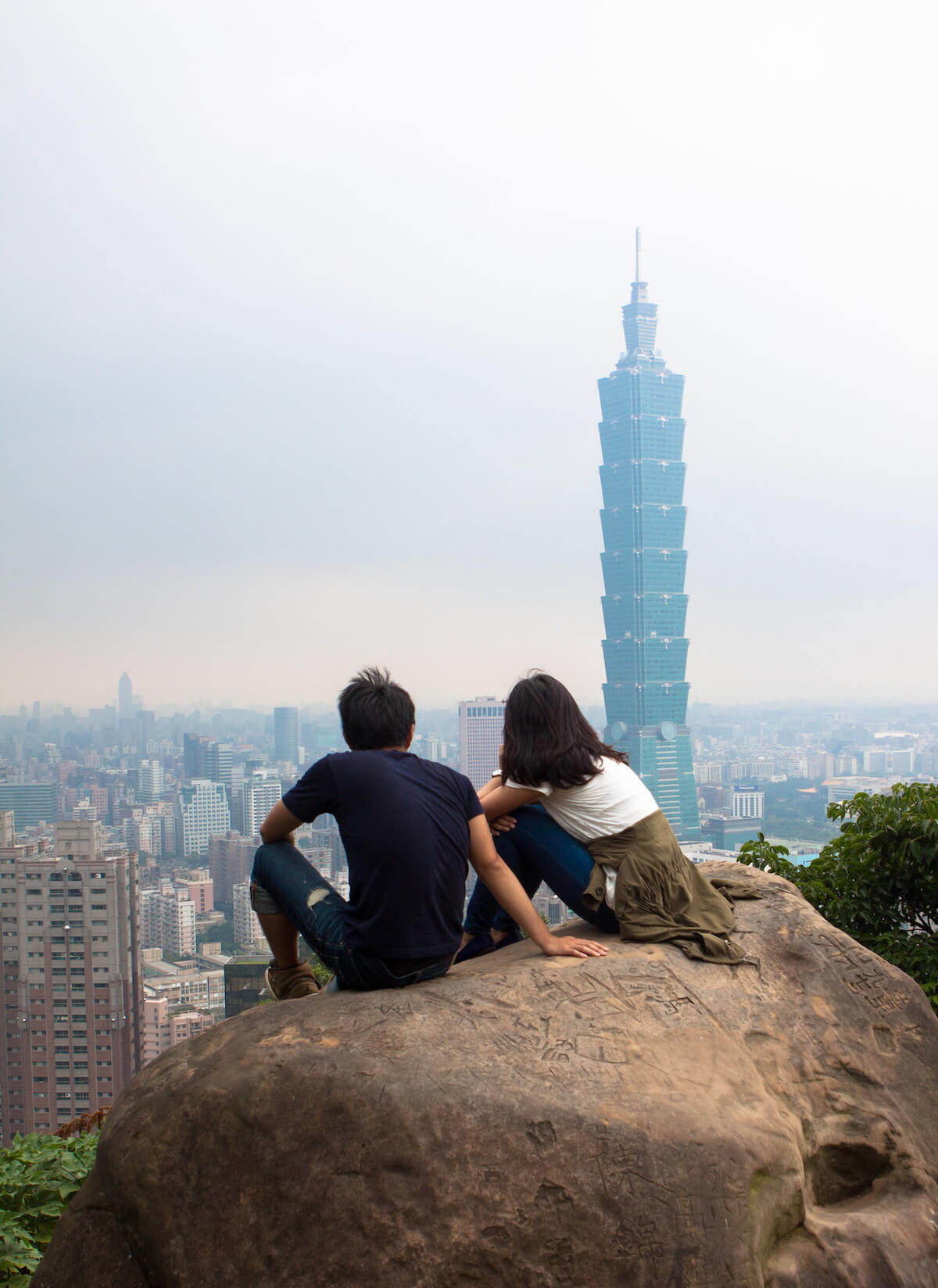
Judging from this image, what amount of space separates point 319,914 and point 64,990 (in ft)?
70.8

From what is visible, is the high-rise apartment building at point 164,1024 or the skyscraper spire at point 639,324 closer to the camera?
the high-rise apartment building at point 164,1024

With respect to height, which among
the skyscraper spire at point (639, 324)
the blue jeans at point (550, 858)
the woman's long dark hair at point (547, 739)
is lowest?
the blue jeans at point (550, 858)

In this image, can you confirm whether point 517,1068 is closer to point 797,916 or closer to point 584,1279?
point 584,1279

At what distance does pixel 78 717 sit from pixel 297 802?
6020 cm

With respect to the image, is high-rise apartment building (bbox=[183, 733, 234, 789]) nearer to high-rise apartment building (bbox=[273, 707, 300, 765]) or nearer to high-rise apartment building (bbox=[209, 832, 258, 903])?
high-rise apartment building (bbox=[273, 707, 300, 765])

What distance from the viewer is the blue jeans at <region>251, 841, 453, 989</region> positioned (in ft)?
10.4

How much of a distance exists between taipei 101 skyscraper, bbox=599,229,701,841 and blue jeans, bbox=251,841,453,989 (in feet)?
220

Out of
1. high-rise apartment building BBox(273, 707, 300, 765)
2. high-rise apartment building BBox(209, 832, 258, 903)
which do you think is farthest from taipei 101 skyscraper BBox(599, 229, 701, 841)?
high-rise apartment building BBox(209, 832, 258, 903)

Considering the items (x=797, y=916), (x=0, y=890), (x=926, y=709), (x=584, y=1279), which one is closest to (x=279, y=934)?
(x=584, y=1279)

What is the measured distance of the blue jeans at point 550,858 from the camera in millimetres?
3693

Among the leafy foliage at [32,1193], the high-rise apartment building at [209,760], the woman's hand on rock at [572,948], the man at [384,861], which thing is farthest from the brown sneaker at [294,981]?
the high-rise apartment building at [209,760]

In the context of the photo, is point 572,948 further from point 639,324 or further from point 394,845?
point 639,324

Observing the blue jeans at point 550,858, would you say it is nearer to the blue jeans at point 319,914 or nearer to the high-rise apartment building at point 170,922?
the blue jeans at point 319,914

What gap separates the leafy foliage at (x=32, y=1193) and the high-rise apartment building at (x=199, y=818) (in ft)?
142
